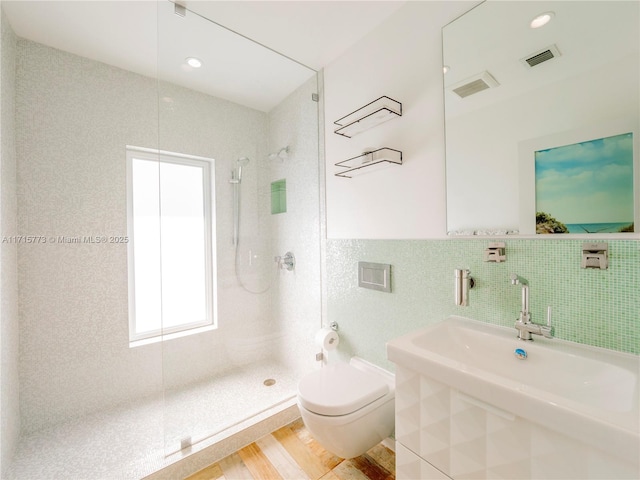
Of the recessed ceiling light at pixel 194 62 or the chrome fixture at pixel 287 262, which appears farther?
the chrome fixture at pixel 287 262

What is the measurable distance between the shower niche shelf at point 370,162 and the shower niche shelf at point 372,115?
19 centimetres

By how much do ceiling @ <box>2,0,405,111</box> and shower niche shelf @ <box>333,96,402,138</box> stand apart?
49cm

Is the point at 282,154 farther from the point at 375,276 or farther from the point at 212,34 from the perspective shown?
the point at 375,276

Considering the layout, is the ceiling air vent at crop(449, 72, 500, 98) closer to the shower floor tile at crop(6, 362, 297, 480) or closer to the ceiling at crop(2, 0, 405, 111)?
the ceiling at crop(2, 0, 405, 111)

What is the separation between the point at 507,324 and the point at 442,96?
1094mm

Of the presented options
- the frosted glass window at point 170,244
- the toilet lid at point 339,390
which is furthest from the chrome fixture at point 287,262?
the toilet lid at point 339,390

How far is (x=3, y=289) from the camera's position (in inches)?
56.7

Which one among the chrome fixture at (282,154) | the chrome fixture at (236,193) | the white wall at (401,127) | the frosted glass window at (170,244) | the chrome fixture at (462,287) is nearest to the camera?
the chrome fixture at (462,287)

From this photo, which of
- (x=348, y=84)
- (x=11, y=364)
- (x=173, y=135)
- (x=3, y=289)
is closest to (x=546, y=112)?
(x=348, y=84)

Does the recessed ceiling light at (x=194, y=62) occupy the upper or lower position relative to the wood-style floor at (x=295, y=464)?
upper

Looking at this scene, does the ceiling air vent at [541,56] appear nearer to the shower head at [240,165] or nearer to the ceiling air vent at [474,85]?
the ceiling air vent at [474,85]

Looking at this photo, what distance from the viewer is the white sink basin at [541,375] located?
0.60 metres

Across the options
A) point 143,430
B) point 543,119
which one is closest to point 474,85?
point 543,119

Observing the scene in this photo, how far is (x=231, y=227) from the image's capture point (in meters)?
1.86
